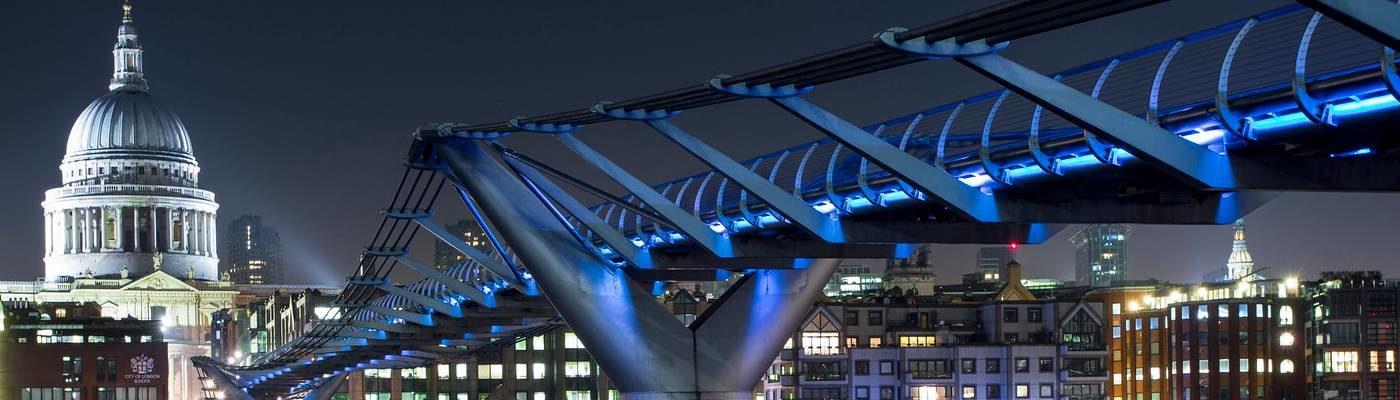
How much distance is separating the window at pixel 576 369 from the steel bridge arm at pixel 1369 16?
5118 inches

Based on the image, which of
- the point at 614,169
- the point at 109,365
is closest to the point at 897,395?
the point at 109,365

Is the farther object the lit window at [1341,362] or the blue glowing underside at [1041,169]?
the lit window at [1341,362]

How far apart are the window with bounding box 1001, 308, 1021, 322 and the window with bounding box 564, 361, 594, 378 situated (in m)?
29.3

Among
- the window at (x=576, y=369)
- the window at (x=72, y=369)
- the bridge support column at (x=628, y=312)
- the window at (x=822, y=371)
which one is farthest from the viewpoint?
the window at (x=72, y=369)

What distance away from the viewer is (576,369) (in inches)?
6009

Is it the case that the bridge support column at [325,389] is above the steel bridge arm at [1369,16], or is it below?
below

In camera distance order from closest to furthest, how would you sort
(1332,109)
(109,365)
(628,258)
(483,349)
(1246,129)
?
(1332,109) < (1246,129) < (628,258) < (483,349) < (109,365)

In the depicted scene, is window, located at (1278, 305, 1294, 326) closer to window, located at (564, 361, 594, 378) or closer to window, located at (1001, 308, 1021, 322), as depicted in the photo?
window, located at (1001, 308, 1021, 322)

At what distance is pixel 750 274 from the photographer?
55969mm

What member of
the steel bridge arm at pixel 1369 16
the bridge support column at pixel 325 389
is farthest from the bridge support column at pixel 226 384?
the steel bridge arm at pixel 1369 16

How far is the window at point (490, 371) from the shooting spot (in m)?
153

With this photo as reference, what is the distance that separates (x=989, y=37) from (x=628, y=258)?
24.3 m

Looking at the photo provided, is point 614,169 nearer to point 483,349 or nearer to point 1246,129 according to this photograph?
point 1246,129

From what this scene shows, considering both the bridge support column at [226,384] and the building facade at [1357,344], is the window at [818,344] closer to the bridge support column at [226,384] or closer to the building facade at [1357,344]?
the building facade at [1357,344]
